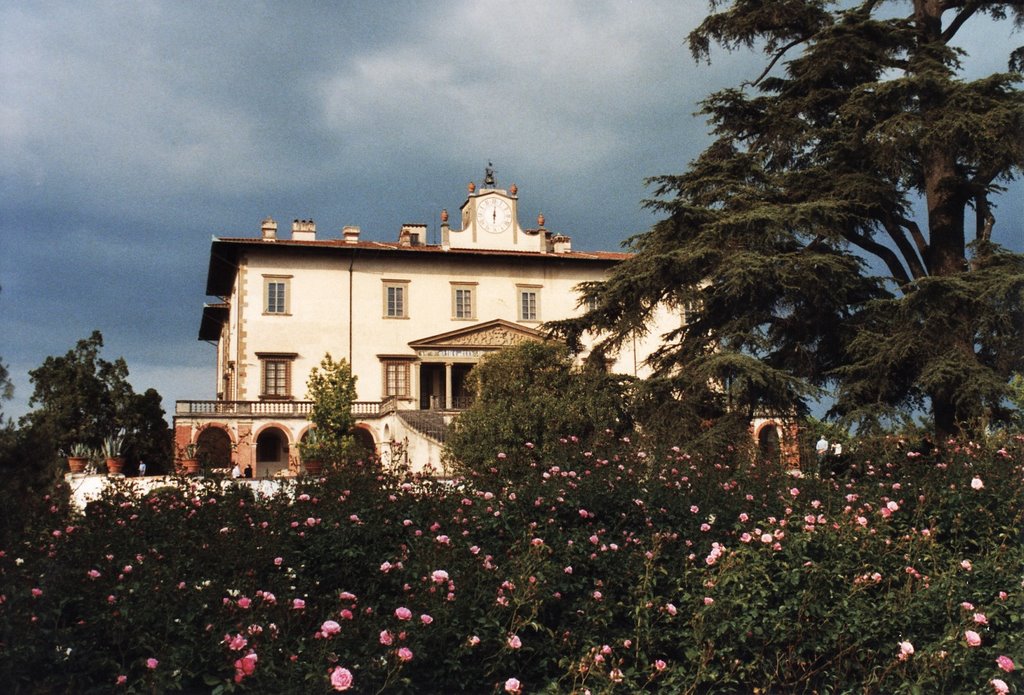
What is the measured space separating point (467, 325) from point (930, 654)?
36.7 meters

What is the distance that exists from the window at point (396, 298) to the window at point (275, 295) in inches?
156

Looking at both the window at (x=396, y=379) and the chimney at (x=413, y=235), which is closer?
the window at (x=396, y=379)

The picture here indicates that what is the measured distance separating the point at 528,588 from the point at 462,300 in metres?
36.6

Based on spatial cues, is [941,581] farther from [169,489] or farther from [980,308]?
[980,308]

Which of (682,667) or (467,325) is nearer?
(682,667)

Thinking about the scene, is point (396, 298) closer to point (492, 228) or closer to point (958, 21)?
point (492, 228)

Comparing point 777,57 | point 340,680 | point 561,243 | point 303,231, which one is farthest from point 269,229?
point 340,680

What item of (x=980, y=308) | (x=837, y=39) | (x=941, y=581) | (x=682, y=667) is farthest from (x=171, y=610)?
(x=837, y=39)

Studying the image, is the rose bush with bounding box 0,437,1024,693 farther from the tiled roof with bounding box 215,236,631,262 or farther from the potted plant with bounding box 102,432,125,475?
the tiled roof with bounding box 215,236,631,262

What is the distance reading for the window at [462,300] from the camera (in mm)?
42062

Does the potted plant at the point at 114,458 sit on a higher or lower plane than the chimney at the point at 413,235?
lower

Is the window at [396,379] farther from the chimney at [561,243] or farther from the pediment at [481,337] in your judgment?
the chimney at [561,243]

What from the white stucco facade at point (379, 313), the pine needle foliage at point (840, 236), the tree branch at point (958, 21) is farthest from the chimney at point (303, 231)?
the tree branch at point (958, 21)

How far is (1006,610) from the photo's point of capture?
628cm
